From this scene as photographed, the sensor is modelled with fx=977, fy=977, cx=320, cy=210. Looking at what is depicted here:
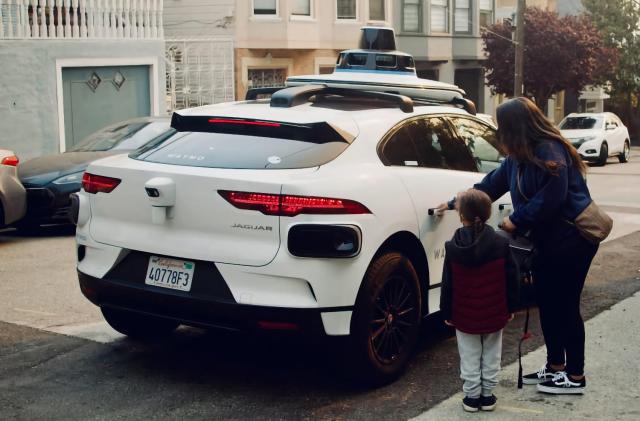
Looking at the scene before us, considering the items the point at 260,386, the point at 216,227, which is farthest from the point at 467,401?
the point at 216,227

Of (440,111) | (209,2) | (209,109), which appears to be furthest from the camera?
(209,2)

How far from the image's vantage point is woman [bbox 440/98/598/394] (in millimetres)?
5312

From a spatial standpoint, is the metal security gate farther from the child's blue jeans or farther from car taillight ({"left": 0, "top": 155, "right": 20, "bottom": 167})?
the child's blue jeans

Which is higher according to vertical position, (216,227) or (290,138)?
(290,138)

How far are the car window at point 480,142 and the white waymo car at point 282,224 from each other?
0.62m

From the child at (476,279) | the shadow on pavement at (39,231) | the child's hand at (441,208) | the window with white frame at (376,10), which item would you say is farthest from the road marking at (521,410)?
the window with white frame at (376,10)

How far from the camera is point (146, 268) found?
552 cm

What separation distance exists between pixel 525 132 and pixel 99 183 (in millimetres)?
2514

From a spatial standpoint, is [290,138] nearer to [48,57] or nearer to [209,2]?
[48,57]

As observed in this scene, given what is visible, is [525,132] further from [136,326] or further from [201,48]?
[201,48]

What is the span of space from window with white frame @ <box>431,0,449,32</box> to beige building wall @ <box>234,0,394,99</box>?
4.21 metres

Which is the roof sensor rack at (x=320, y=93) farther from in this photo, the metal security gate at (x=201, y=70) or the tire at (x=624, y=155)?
the tire at (x=624, y=155)

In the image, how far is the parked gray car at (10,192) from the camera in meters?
10.9

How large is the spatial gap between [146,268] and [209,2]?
70.5ft
